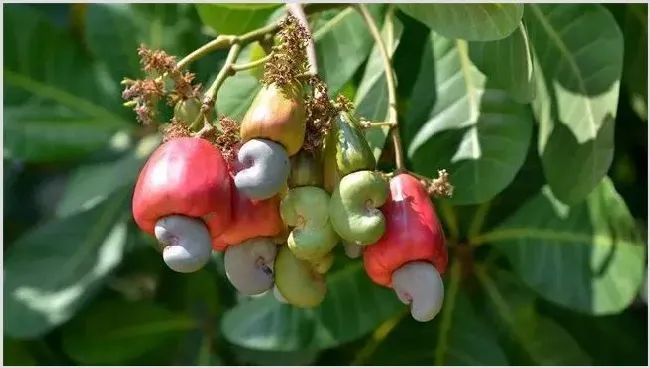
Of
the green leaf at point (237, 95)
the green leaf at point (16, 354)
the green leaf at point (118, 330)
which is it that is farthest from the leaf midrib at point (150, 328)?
the green leaf at point (237, 95)

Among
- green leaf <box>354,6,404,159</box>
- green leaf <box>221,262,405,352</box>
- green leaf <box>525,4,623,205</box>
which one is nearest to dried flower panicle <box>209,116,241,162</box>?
green leaf <box>354,6,404,159</box>

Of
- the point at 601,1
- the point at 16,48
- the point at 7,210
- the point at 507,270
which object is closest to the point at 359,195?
the point at 601,1

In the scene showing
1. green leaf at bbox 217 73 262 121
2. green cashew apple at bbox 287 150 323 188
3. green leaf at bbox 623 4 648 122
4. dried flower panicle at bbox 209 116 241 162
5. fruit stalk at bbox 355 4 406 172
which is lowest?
green leaf at bbox 623 4 648 122

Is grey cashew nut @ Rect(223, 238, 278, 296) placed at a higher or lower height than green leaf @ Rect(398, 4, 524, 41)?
lower

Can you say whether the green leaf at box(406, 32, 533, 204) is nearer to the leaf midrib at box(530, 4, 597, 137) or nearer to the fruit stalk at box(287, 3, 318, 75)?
the leaf midrib at box(530, 4, 597, 137)

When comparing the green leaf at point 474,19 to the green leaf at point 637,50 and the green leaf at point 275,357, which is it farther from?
the green leaf at point 275,357

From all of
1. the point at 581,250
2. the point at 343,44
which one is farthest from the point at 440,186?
the point at 581,250

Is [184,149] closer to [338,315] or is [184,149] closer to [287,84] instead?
[287,84]
